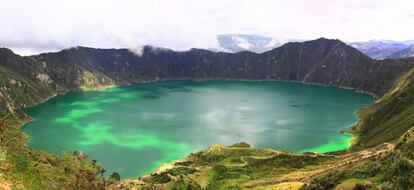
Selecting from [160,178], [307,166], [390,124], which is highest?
[390,124]

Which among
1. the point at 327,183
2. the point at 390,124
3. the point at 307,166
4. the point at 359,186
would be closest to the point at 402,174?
the point at 359,186

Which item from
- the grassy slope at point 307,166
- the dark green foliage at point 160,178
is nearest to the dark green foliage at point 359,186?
the grassy slope at point 307,166

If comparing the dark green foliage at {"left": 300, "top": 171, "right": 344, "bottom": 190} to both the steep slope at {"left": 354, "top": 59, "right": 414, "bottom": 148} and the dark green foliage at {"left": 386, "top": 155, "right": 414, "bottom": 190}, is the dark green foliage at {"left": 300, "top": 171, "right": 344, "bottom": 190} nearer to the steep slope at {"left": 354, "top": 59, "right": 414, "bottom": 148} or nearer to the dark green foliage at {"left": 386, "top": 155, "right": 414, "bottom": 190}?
the dark green foliage at {"left": 386, "top": 155, "right": 414, "bottom": 190}

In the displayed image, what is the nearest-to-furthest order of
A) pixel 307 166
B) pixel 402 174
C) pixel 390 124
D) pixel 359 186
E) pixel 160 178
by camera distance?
pixel 359 186 < pixel 402 174 < pixel 160 178 < pixel 307 166 < pixel 390 124

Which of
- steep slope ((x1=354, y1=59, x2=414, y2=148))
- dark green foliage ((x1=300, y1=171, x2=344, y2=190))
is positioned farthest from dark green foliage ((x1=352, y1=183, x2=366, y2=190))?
steep slope ((x1=354, y1=59, x2=414, y2=148))

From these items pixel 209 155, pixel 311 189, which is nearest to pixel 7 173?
pixel 311 189

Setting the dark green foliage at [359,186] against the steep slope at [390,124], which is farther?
the steep slope at [390,124]

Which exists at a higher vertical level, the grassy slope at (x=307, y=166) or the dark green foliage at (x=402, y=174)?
the dark green foliage at (x=402, y=174)

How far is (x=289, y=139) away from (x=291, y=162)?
192ft

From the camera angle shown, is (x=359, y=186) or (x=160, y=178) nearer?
(x=359, y=186)

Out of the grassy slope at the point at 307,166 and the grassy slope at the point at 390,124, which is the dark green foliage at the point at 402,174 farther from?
the grassy slope at the point at 390,124

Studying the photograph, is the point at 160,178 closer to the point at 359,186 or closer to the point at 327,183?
the point at 327,183

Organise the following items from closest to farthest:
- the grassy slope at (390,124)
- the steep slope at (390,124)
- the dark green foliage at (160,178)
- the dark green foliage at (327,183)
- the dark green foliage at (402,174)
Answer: the dark green foliage at (402,174), the dark green foliage at (327,183), the dark green foliage at (160,178), the steep slope at (390,124), the grassy slope at (390,124)

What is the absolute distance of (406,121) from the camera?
154750mm
